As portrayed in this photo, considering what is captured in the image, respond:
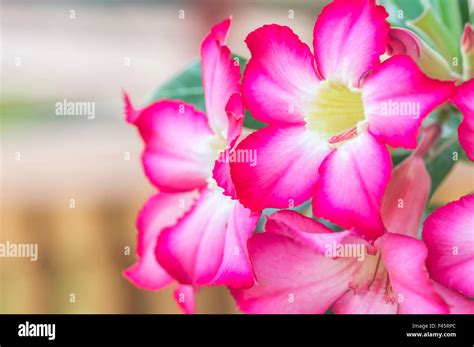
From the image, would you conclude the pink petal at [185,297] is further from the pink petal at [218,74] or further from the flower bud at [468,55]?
the flower bud at [468,55]

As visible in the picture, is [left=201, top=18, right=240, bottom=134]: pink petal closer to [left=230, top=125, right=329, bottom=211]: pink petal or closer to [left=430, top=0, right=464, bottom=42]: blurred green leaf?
[left=230, top=125, right=329, bottom=211]: pink petal

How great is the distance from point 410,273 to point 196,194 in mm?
182

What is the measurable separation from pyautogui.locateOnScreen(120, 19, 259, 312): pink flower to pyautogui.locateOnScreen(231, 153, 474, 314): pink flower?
0.02 meters

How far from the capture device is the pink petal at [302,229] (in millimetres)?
420

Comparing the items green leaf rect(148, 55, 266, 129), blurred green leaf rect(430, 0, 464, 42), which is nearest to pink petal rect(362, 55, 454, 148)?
blurred green leaf rect(430, 0, 464, 42)

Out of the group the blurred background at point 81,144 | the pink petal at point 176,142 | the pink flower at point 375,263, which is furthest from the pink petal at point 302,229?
the blurred background at point 81,144

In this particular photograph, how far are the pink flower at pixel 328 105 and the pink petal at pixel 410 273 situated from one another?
0.03 meters

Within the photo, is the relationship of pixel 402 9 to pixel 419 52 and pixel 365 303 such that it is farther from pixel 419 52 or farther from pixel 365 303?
pixel 365 303

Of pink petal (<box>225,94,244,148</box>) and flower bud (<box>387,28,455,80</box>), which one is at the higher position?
flower bud (<box>387,28,455,80</box>)

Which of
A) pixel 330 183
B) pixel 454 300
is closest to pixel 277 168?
pixel 330 183

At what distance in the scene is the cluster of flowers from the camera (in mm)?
400

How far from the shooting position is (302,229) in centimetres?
42
